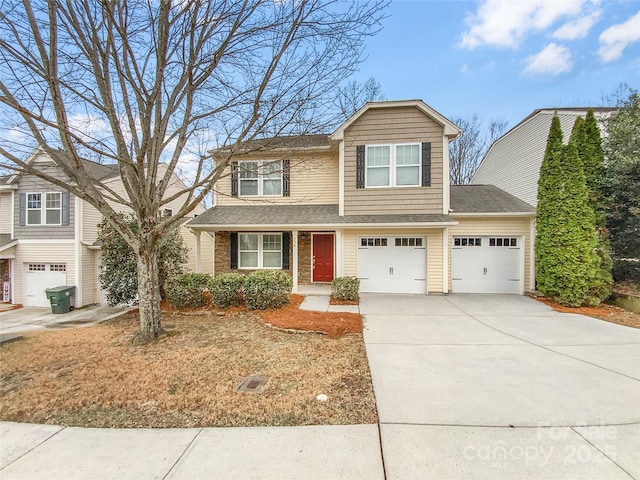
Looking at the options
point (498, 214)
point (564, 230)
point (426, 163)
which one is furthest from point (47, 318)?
point (564, 230)

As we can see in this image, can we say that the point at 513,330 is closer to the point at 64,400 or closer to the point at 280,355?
the point at 280,355

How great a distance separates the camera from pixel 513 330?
20.4ft

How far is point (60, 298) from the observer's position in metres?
11.3

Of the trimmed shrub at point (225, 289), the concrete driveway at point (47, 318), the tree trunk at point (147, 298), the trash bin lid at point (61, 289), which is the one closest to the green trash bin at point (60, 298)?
the trash bin lid at point (61, 289)

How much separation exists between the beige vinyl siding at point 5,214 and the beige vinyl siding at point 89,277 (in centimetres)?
420

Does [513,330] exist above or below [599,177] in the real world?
below

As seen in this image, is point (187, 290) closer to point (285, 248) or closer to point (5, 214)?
point (285, 248)

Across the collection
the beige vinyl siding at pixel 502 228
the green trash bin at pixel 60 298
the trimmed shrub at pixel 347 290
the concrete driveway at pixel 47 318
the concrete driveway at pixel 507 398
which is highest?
the beige vinyl siding at pixel 502 228

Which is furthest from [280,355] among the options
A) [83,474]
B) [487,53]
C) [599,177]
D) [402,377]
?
[487,53]

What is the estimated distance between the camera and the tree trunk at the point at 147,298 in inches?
236

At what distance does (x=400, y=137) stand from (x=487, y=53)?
4761 millimetres

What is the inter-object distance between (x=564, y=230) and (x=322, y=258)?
7.70 m

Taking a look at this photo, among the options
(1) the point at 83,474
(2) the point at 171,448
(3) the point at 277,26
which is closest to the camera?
(1) the point at 83,474

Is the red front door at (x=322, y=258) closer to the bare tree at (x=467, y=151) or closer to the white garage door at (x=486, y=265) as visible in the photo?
the white garage door at (x=486, y=265)
